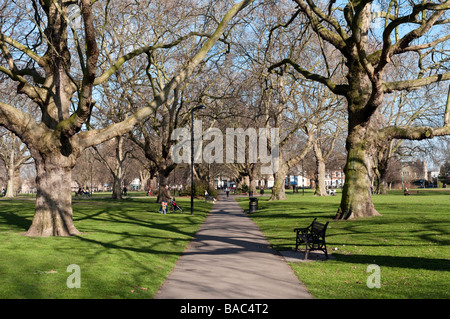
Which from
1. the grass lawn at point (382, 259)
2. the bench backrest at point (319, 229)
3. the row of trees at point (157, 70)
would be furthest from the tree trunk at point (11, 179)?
the bench backrest at point (319, 229)

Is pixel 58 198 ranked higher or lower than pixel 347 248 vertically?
higher

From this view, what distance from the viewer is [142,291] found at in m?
7.38

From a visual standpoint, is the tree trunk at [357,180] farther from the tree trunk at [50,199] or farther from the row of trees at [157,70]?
the tree trunk at [50,199]

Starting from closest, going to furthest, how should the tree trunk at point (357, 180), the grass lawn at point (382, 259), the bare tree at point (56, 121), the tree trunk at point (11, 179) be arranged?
1. the grass lawn at point (382, 259)
2. the bare tree at point (56, 121)
3. the tree trunk at point (357, 180)
4. the tree trunk at point (11, 179)

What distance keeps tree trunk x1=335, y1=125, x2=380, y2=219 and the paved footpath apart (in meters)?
6.54

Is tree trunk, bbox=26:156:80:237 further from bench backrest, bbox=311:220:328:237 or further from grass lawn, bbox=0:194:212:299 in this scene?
bench backrest, bbox=311:220:328:237

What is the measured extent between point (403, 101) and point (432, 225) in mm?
34901

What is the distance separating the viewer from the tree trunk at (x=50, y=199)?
1440 cm

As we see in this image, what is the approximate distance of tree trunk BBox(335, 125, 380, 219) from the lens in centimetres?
1928

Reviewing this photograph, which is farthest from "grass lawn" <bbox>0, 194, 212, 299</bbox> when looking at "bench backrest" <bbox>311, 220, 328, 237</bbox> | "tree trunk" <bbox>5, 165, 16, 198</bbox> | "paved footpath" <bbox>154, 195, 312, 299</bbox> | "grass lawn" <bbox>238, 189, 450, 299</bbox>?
"tree trunk" <bbox>5, 165, 16, 198</bbox>

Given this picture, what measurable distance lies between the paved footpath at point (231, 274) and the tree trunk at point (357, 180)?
654cm

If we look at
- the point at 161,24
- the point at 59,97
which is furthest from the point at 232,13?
the point at 161,24

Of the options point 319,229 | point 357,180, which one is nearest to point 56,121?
point 319,229

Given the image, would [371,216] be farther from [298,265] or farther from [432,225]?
[298,265]
